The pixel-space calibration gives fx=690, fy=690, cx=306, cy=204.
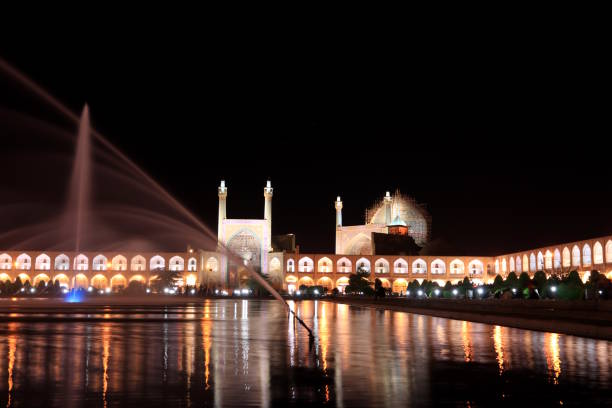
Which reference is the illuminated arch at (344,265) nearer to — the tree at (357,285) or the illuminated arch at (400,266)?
the illuminated arch at (400,266)

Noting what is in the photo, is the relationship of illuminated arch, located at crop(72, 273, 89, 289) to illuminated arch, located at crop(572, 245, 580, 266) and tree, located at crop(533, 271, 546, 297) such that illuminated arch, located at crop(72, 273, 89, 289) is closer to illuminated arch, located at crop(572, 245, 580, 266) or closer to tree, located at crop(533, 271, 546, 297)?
illuminated arch, located at crop(572, 245, 580, 266)

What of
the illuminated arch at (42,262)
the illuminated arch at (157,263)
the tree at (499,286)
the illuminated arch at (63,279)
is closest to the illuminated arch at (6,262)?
the illuminated arch at (42,262)

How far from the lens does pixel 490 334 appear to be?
1286 centimetres

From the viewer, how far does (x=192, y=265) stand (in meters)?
68.6

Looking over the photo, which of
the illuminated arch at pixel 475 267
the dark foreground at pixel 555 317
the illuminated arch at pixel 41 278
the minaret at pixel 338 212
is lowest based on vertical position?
the dark foreground at pixel 555 317

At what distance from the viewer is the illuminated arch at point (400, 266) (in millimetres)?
67938

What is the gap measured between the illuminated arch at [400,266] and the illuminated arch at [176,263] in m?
21.1

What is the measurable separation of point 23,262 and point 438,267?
40.2 metres

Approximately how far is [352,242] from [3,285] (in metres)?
36.1

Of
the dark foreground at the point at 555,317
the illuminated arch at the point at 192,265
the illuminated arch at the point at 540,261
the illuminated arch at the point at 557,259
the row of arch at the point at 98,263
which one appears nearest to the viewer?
the dark foreground at the point at 555,317

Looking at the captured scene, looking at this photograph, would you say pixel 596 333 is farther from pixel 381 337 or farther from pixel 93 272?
pixel 93 272

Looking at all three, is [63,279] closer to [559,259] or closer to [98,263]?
[98,263]

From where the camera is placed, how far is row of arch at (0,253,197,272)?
66.1 metres

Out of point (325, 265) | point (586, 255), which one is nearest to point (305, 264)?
point (325, 265)
